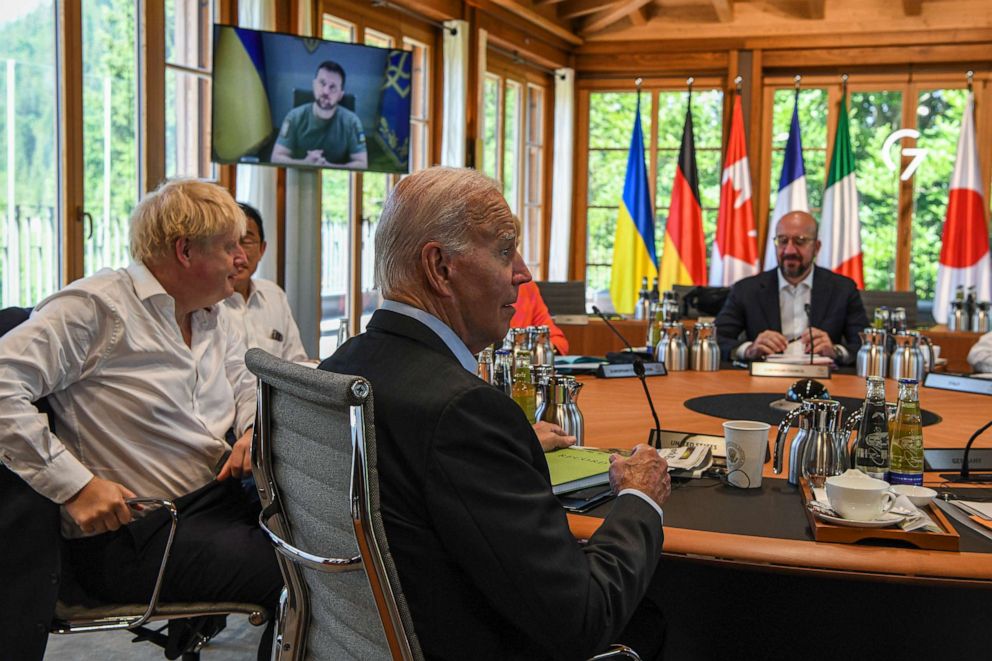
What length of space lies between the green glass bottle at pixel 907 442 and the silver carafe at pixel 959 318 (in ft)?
14.7

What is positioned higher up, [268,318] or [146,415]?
[268,318]

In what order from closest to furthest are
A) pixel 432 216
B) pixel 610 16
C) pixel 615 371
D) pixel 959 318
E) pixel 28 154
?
pixel 432 216
pixel 615 371
pixel 28 154
pixel 959 318
pixel 610 16

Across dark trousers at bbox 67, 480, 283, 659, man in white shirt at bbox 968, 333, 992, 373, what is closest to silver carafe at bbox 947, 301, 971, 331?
man in white shirt at bbox 968, 333, 992, 373

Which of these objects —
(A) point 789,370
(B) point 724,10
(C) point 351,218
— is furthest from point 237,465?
(B) point 724,10

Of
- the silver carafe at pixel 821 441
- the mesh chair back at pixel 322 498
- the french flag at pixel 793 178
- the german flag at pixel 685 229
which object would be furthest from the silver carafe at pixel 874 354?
the german flag at pixel 685 229

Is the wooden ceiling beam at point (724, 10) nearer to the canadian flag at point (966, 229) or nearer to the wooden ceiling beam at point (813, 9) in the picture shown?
the wooden ceiling beam at point (813, 9)

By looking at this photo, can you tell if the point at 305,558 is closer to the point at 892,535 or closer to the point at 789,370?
the point at 892,535

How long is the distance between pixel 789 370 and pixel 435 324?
100 inches

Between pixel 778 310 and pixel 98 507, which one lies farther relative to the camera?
pixel 778 310

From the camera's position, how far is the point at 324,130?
192 inches

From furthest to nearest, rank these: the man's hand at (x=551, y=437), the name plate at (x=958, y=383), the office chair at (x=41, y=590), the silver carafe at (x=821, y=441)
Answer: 1. the name plate at (x=958, y=383)
2. the man's hand at (x=551, y=437)
3. the silver carafe at (x=821, y=441)
4. the office chair at (x=41, y=590)

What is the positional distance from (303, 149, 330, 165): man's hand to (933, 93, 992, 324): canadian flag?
5611mm

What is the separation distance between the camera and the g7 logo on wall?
8.19m

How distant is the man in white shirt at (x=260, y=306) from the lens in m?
3.71
